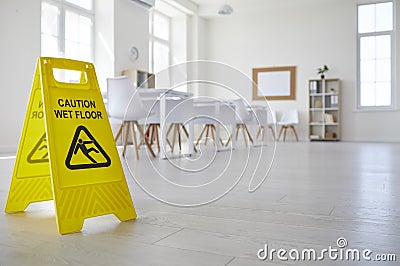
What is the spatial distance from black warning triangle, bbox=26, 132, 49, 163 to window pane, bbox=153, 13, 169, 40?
25.1 ft

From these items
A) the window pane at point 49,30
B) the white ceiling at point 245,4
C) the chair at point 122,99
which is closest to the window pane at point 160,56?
the white ceiling at point 245,4

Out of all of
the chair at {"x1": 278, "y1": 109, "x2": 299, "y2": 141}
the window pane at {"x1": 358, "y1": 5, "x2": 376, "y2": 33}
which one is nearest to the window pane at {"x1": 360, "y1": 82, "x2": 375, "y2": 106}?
the window pane at {"x1": 358, "y1": 5, "x2": 376, "y2": 33}

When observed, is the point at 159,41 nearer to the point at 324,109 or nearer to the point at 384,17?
the point at 324,109

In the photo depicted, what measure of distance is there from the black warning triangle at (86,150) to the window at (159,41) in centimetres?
729

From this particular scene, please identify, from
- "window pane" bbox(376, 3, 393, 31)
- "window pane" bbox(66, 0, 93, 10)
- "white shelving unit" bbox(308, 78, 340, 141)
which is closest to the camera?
"window pane" bbox(66, 0, 93, 10)

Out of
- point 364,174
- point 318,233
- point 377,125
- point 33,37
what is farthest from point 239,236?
point 377,125

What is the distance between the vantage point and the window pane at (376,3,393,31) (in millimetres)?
8430

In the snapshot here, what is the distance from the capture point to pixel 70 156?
1.23 m

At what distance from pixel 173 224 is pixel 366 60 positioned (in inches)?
332

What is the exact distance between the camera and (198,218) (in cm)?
131

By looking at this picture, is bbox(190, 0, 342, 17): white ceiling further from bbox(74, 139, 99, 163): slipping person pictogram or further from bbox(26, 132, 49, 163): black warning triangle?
bbox(74, 139, 99, 163): slipping person pictogram

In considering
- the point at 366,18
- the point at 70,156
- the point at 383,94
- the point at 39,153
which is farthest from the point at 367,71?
the point at 70,156

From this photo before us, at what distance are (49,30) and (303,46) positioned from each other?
5.53 metres

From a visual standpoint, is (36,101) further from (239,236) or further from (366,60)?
(366,60)
